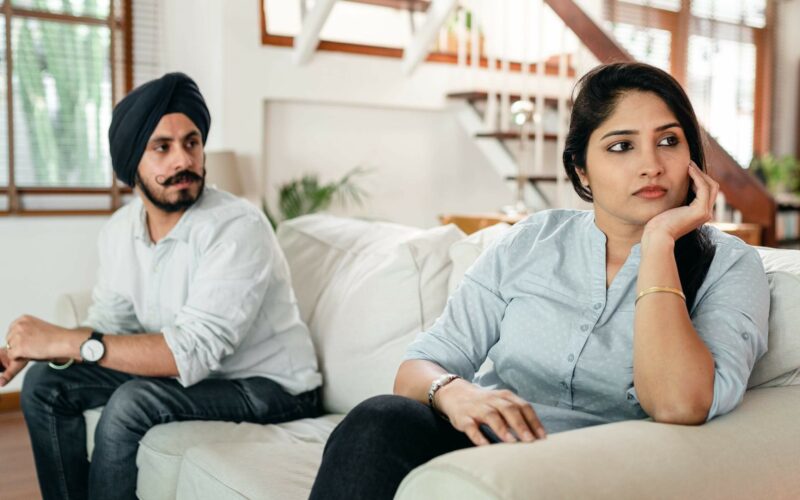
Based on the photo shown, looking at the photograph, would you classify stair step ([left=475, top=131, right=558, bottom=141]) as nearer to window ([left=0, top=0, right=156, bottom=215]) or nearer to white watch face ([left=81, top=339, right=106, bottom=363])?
window ([left=0, top=0, right=156, bottom=215])

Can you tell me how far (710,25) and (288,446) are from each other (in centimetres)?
581

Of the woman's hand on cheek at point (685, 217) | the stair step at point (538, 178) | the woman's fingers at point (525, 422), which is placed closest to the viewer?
the woman's fingers at point (525, 422)

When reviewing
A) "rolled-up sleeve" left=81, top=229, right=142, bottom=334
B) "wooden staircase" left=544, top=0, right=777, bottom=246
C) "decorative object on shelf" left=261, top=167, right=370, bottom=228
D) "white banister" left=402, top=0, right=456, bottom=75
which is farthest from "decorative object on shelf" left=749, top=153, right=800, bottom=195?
"rolled-up sleeve" left=81, top=229, right=142, bottom=334

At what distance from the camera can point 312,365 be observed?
2271 mm

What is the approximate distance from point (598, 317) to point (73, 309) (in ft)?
5.79

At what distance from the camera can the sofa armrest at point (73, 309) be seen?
8.68 ft

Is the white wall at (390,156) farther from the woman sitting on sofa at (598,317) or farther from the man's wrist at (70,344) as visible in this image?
the woman sitting on sofa at (598,317)

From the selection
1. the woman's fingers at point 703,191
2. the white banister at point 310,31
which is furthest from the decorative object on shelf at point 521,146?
the woman's fingers at point 703,191

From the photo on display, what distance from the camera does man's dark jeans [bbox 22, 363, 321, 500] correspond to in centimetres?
200

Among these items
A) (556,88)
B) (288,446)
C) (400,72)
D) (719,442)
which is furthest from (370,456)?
(556,88)

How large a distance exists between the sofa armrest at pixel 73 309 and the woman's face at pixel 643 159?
1.76m

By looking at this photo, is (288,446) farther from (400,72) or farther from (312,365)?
(400,72)

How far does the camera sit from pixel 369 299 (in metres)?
2.20

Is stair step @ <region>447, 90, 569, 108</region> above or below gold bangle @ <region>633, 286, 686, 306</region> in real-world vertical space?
above
